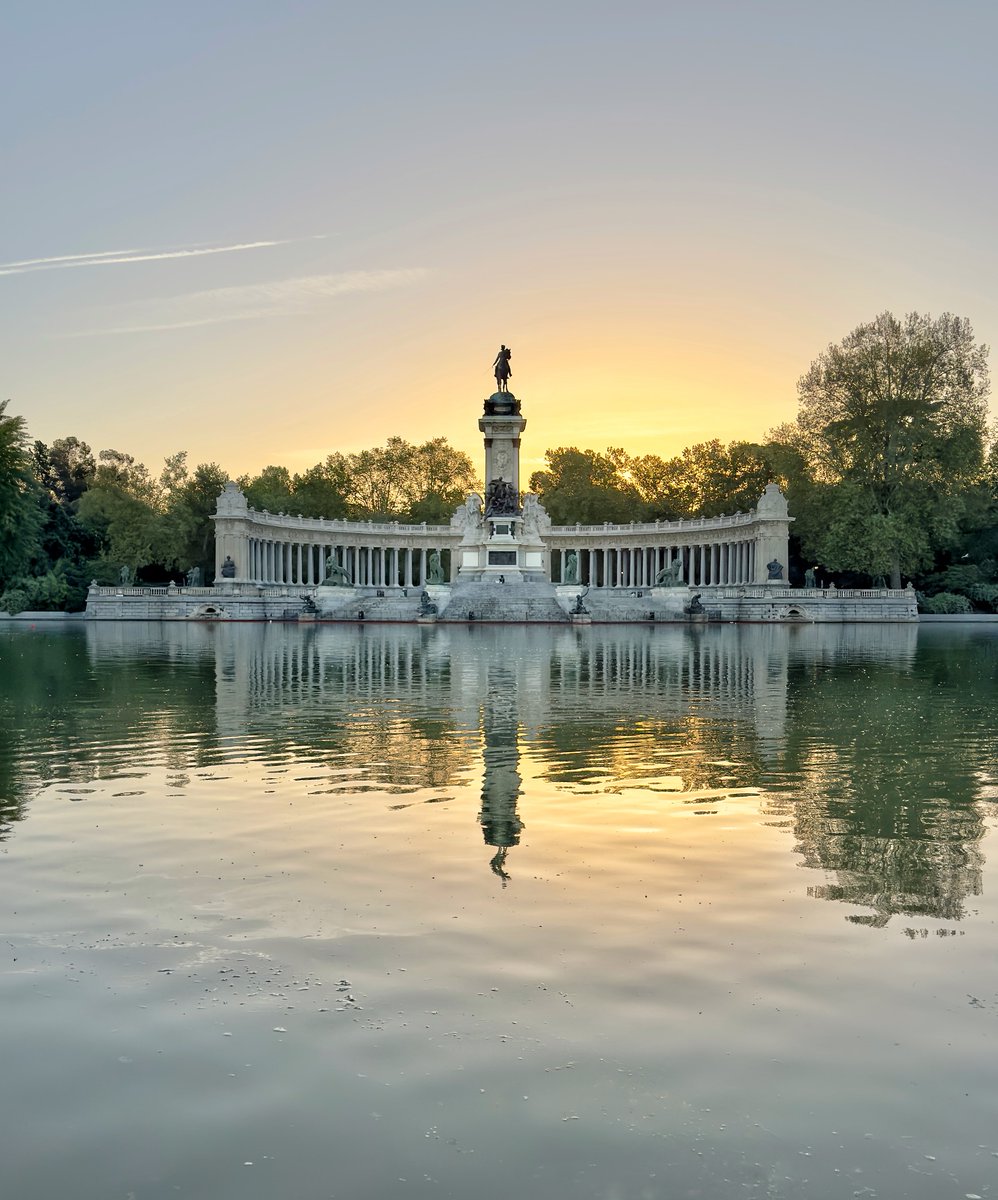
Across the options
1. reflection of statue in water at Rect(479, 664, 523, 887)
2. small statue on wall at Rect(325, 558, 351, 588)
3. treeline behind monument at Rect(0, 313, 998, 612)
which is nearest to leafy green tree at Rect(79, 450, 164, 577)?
treeline behind monument at Rect(0, 313, 998, 612)

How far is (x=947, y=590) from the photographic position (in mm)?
92250

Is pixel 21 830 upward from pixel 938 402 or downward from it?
downward

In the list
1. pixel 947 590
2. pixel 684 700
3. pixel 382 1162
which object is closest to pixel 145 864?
pixel 382 1162

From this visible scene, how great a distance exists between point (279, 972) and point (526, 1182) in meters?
3.11

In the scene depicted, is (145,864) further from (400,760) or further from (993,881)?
(993,881)

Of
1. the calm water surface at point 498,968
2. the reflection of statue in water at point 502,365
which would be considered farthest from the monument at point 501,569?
the calm water surface at point 498,968

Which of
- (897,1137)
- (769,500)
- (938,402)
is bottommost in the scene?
(897,1137)

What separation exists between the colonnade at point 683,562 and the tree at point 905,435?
1235 cm

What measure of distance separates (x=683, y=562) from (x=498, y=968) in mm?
109385

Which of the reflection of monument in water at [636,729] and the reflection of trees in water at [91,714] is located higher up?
the reflection of trees in water at [91,714]

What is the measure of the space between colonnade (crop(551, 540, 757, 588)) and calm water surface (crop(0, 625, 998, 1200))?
81421 mm

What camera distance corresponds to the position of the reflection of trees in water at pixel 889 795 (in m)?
10.1

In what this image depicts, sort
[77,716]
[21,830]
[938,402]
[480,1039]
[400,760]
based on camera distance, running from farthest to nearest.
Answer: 1. [938,402]
2. [77,716]
3. [400,760]
4. [21,830]
5. [480,1039]

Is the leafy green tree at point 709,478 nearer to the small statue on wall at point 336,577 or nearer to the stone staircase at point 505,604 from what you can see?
the stone staircase at point 505,604
